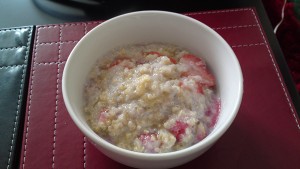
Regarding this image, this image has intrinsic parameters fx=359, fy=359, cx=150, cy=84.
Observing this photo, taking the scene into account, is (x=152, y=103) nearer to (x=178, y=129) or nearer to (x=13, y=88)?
(x=178, y=129)

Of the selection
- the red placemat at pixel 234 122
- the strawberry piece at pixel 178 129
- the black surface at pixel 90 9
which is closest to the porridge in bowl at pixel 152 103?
the strawberry piece at pixel 178 129

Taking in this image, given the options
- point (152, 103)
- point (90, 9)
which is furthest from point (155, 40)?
point (90, 9)

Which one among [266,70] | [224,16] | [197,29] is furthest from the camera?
[224,16]

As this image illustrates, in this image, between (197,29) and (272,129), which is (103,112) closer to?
(197,29)

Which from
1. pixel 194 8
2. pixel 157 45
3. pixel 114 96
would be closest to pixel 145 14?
pixel 157 45

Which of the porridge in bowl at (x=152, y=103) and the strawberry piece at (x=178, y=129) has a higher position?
the porridge in bowl at (x=152, y=103)

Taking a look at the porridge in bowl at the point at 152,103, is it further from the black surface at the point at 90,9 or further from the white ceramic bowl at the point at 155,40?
the black surface at the point at 90,9

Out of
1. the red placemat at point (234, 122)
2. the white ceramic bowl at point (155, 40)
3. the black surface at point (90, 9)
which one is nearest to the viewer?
the white ceramic bowl at point (155, 40)
